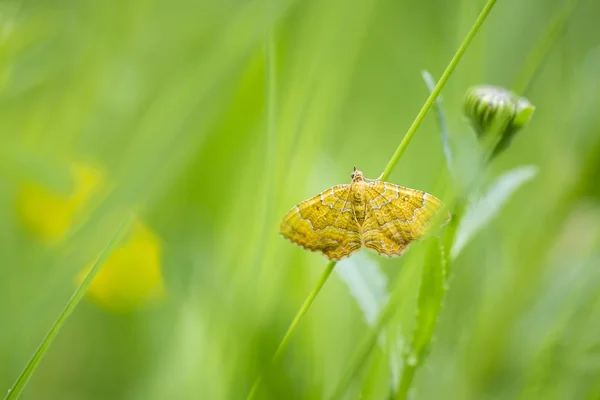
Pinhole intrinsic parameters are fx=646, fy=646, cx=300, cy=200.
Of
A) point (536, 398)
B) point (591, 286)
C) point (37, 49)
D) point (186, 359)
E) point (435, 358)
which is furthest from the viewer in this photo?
point (37, 49)

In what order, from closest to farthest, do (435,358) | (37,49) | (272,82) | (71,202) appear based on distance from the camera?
(272,82)
(435,358)
(37,49)
(71,202)

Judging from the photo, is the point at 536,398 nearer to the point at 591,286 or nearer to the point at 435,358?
the point at 591,286

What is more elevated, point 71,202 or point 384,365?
point 384,365

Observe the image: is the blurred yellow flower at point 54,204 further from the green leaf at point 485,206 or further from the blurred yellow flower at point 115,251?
the green leaf at point 485,206

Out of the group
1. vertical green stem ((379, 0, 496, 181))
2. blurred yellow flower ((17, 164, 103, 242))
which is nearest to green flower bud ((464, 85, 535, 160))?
vertical green stem ((379, 0, 496, 181))

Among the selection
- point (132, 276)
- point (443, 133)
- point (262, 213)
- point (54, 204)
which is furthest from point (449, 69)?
point (54, 204)

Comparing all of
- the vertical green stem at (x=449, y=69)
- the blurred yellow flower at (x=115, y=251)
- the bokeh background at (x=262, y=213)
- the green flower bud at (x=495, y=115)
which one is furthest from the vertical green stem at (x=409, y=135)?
the blurred yellow flower at (x=115, y=251)

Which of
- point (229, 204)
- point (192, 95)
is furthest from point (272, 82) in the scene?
point (229, 204)
